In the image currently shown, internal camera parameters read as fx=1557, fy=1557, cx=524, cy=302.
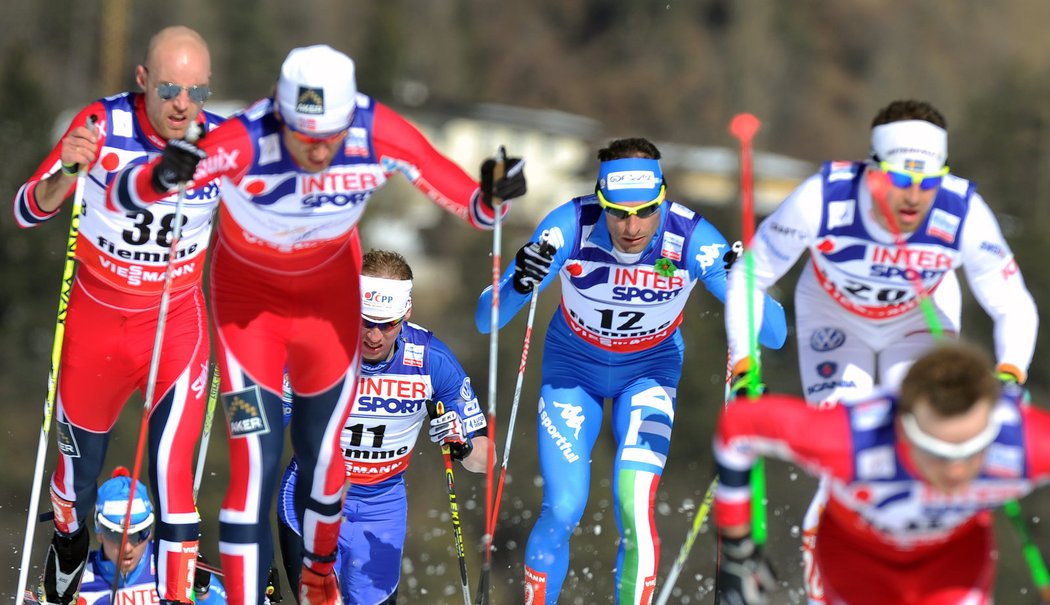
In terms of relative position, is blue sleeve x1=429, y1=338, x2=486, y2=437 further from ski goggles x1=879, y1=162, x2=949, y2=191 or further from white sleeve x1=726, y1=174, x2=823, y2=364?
ski goggles x1=879, y1=162, x2=949, y2=191

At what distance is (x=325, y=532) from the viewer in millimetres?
6949

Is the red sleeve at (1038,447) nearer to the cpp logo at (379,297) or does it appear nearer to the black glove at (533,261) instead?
the black glove at (533,261)

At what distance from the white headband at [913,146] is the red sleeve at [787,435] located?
4.95 feet

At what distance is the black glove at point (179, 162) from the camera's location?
5977 millimetres

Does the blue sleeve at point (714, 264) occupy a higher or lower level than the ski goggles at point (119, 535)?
higher

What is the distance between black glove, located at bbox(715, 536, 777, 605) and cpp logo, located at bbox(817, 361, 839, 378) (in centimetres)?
140

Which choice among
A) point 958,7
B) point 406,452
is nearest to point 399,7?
point 958,7

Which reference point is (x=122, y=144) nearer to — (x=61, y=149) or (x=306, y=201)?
(x=61, y=149)

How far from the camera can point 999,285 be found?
655cm

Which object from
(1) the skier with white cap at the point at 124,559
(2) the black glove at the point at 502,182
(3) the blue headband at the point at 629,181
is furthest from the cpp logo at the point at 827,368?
(1) the skier with white cap at the point at 124,559

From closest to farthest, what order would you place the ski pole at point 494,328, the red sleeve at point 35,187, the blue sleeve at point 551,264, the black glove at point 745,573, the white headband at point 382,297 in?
the black glove at point 745,573 < the ski pole at point 494,328 < the red sleeve at point 35,187 < the blue sleeve at point 551,264 < the white headband at point 382,297

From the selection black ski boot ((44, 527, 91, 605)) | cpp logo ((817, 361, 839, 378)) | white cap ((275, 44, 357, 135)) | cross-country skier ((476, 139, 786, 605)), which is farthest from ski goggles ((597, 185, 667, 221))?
black ski boot ((44, 527, 91, 605))

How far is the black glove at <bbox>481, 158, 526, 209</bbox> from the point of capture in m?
6.47

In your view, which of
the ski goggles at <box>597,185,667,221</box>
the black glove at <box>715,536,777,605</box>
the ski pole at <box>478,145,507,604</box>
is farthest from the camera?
the ski goggles at <box>597,185,667,221</box>
